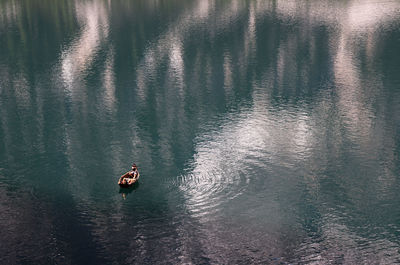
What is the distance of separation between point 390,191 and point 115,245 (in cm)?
2447

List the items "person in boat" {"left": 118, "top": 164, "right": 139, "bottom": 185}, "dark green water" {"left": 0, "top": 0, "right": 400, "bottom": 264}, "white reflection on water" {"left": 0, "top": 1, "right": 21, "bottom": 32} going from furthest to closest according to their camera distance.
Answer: "white reflection on water" {"left": 0, "top": 1, "right": 21, "bottom": 32} → "person in boat" {"left": 118, "top": 164, "right": 139, "bottom": 185} → "dark green water" {"left": 0, "top": 0, "right": 400, "bottom": 264}

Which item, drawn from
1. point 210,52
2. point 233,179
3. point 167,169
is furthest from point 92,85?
point 233,179

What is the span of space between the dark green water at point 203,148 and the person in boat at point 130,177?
3.46ft

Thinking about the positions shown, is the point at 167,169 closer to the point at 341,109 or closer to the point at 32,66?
the point at 341,109

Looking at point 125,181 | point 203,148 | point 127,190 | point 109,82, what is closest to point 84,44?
point 109,82

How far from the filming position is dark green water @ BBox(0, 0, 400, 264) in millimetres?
38750

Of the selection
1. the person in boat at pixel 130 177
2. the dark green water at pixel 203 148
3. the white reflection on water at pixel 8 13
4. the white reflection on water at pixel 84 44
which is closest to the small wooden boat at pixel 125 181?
the person in boat at pixel 130 177

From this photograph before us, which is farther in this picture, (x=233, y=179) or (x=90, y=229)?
(x=233, y=179)

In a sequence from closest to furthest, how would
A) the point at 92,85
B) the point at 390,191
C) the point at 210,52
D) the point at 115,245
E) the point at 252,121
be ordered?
the point at 115,245 < the point at 390,191 < the point at 252,121 < the point at 92,85 < the point at 210,52

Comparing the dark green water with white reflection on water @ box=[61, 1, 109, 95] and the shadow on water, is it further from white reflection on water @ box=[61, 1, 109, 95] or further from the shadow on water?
white reflection on water @ box=[61, 1, 109, 95]

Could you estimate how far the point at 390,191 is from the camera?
4578 cm

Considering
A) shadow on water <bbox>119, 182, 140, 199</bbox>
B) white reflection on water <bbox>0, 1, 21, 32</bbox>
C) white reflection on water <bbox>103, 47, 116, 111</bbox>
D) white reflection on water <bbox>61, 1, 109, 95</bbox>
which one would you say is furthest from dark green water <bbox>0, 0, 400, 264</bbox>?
white reflection on water <bbox>0, 1, 21, 32</bbox>

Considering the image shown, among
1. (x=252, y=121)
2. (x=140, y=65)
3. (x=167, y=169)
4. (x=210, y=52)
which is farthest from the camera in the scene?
(x=210, y=52)

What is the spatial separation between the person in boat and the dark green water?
3.46ft
